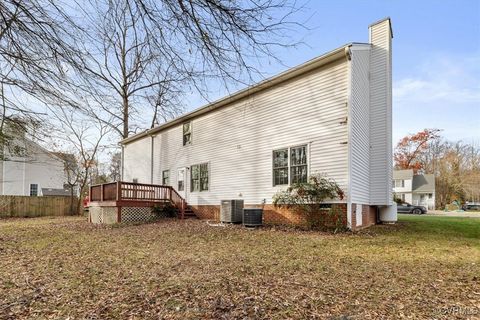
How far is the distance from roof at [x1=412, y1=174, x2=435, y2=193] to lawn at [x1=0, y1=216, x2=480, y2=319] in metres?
39.5

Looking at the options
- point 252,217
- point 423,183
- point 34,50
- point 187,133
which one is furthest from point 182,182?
point 423,183

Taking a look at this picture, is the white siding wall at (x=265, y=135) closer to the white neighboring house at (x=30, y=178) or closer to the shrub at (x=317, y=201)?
the shrub at (x=317, y=201)

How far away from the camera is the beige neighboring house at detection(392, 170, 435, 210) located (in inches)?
1660

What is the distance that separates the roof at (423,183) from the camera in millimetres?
42062

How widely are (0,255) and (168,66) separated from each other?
19.5ft

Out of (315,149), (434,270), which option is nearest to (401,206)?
(315,149)

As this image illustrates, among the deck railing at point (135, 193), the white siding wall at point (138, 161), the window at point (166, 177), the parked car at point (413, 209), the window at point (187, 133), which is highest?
the window at point (187, 133)

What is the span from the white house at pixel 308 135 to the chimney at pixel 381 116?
3 cm

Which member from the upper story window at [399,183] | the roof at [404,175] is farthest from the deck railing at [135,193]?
the upper story window at [399,183]

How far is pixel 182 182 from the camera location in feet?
54.0

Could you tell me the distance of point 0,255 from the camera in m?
6.64

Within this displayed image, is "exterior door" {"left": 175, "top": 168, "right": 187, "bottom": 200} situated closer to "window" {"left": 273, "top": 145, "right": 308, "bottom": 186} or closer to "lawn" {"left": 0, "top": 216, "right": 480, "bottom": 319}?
"window" {"left": 273, "top": 145, "right": 308, "bottom": 186}

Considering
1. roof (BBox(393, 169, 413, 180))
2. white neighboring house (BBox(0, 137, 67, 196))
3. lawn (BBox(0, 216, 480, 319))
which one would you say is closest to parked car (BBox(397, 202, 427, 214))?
roof (BBox(393, 169, 413, 180))

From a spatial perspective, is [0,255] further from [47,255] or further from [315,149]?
[315,149]
